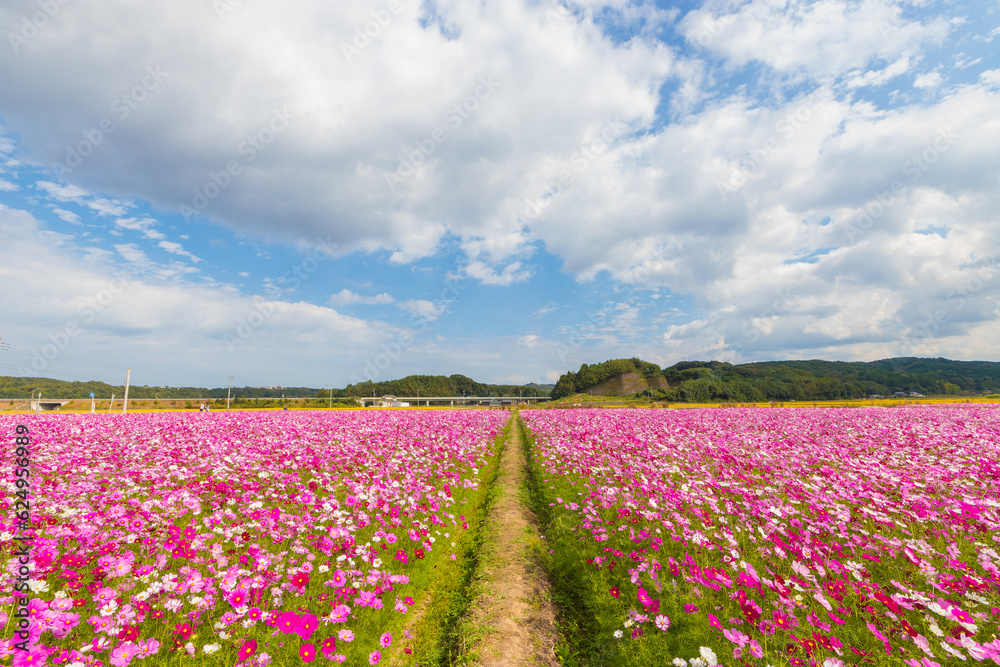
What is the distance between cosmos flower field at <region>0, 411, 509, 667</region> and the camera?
12.5 feet

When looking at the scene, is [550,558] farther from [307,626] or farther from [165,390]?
[165,390]

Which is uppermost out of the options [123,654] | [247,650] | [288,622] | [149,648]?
[123,654]

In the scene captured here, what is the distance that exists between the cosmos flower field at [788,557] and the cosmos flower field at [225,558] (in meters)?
2.89

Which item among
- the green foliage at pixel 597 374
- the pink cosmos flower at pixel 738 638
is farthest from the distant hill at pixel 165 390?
the pink cosmos flower at pixel 738 638

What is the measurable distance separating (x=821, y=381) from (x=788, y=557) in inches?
5314

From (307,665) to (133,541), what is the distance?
137 inches

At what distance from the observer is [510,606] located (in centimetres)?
591

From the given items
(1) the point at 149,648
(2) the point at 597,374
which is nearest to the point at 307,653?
(1) the point at 149,648

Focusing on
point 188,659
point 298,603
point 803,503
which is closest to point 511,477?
point 803,503

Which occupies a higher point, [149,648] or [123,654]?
[123,654]

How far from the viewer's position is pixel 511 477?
46.0 ft

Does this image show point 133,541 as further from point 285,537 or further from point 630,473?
point 630,473

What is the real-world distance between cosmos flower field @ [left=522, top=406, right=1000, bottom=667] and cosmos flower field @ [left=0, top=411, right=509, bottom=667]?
9.49 ft

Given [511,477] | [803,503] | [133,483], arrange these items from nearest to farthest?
[803,503]
[133,483]
[511,477]
